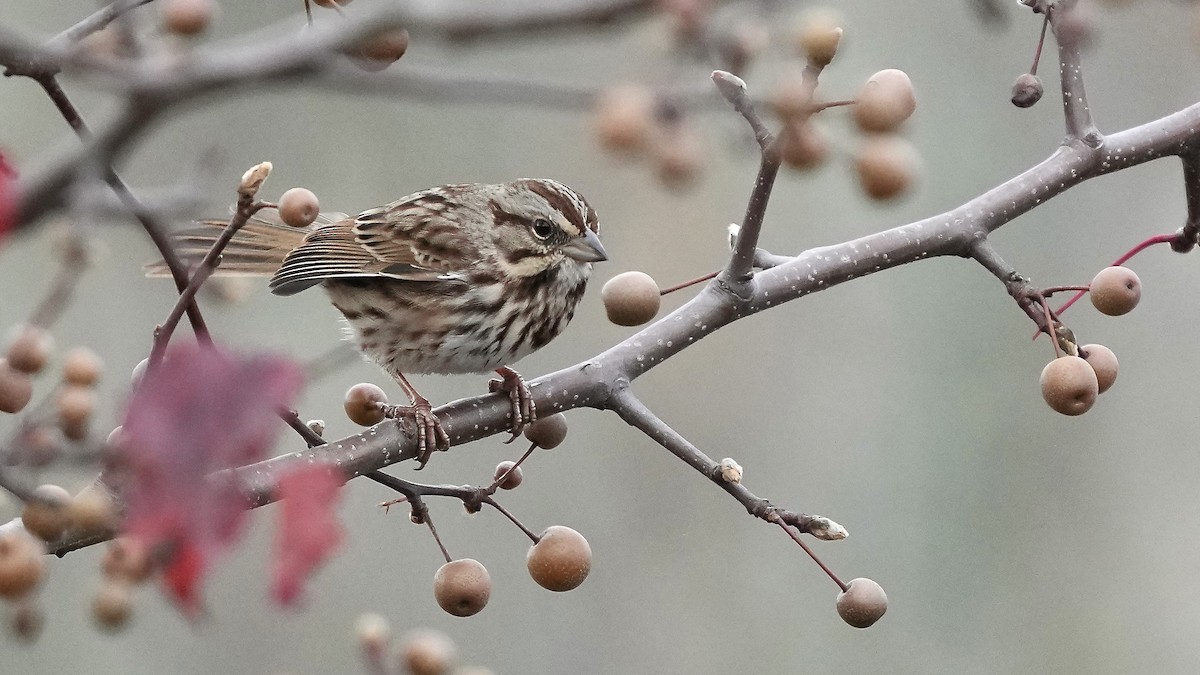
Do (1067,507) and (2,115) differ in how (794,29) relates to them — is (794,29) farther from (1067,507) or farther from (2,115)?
(2,115)

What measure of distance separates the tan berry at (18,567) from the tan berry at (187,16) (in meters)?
0.72

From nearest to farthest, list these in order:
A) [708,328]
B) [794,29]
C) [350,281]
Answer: [794,29] → [708,328] → [350,281]

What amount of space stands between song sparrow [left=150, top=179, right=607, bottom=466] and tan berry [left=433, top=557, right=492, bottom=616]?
3.12 ft

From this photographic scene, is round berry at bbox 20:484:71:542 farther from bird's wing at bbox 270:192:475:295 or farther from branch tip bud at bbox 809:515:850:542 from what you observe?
bird's wing at bbox 270:192:475:295

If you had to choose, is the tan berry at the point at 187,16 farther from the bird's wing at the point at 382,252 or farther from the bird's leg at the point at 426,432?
the bird's wing at the point at 382,252

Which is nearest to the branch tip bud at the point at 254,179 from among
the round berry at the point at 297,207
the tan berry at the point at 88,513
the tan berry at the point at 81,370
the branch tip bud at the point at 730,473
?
the round berry at the point at 297,207

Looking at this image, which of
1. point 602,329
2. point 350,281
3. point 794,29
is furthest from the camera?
point 602,329

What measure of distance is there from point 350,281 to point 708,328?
50.2 inches

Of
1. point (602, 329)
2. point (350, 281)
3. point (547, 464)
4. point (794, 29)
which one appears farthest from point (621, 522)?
point (794, 29)

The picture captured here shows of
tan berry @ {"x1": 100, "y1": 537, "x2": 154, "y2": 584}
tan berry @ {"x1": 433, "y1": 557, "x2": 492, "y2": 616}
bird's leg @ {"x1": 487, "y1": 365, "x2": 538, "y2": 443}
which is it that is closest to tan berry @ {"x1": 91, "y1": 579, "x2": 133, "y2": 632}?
tan berry @ {"x1": 100, "y1": 537, "x2": 154, "y2": 584}

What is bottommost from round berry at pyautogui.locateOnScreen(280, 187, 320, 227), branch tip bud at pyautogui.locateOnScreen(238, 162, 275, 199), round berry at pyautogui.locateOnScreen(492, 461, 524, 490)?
round berry at pyautogui.locateOnScreen(492, 461, 524, 490)

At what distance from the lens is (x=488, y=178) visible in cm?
745

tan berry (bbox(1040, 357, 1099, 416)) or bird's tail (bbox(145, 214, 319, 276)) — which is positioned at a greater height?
tan berry (bbox(1040, 357, 1099, 416))

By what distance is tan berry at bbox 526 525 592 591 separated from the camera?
7.49ft
